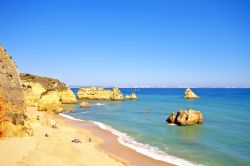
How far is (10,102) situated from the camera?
28219 mm

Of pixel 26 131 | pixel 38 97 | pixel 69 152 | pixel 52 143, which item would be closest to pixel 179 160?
pixel 69 152

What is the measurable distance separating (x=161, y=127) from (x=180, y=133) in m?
5.34

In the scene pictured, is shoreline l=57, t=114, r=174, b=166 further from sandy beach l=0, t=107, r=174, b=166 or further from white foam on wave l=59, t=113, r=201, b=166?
white foam on wave l=59, t=113, r=201, b=166

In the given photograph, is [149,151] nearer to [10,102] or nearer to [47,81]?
[10,102]

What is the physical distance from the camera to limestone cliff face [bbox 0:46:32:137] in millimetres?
27297

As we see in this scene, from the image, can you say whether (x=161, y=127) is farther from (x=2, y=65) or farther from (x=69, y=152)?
(x=2, y=65)

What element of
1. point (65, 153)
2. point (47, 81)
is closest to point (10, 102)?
point (65, 153)

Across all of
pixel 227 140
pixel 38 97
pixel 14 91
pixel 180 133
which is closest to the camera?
pixel 14 91

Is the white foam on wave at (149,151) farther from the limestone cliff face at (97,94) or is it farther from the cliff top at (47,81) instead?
the limestone cliff face at (97,94)

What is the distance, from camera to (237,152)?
98.7 ft

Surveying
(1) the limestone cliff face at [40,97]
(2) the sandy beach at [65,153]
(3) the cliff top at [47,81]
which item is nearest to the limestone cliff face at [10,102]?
(2) the sandy beach at [65,153]

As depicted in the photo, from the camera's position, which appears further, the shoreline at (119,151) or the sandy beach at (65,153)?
the shoreline at (119,151)

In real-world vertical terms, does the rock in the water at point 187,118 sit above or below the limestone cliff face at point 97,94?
below

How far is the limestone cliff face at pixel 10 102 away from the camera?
89.6 feet
